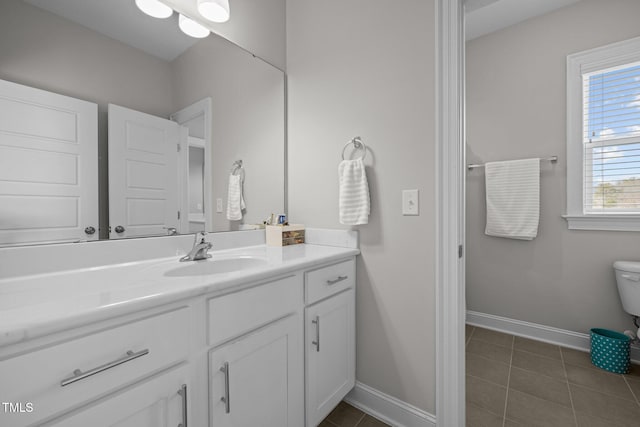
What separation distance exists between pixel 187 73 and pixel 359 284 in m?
1.40

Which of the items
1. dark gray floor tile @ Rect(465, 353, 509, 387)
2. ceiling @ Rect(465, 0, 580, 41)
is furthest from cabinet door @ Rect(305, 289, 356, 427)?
ceiling @ Rect(465, 0, 580, 41)

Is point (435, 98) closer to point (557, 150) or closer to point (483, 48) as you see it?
point (557, 150)

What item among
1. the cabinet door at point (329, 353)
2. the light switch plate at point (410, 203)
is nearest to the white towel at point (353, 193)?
the light switch plate at point (410, 203)

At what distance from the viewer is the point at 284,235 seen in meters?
1.61

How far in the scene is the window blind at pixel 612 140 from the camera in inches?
77.5

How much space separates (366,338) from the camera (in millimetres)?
1514

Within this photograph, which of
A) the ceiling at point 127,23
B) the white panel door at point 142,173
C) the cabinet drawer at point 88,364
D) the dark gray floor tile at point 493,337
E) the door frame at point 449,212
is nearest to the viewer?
the cabinet drawer at point 88,364

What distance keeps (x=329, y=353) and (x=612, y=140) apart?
2.52 metres

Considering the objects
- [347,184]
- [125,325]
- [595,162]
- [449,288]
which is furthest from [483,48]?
[125,325]

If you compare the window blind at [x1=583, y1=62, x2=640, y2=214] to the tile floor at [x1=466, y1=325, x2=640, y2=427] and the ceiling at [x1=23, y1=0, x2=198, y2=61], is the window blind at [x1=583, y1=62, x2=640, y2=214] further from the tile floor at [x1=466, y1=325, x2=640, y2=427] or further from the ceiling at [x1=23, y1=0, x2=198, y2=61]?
the ceiling at [x1=23, y1=0, x2=198, y2=61]

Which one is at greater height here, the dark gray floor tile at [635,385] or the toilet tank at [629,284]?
the toilet tank at [629,284]

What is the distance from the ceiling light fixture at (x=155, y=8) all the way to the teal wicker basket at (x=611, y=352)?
3.18 metres

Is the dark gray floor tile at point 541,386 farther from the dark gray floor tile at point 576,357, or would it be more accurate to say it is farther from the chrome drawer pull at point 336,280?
the chrome drawer pull at point 336,280

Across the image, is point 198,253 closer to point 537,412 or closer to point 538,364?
point 537,412
